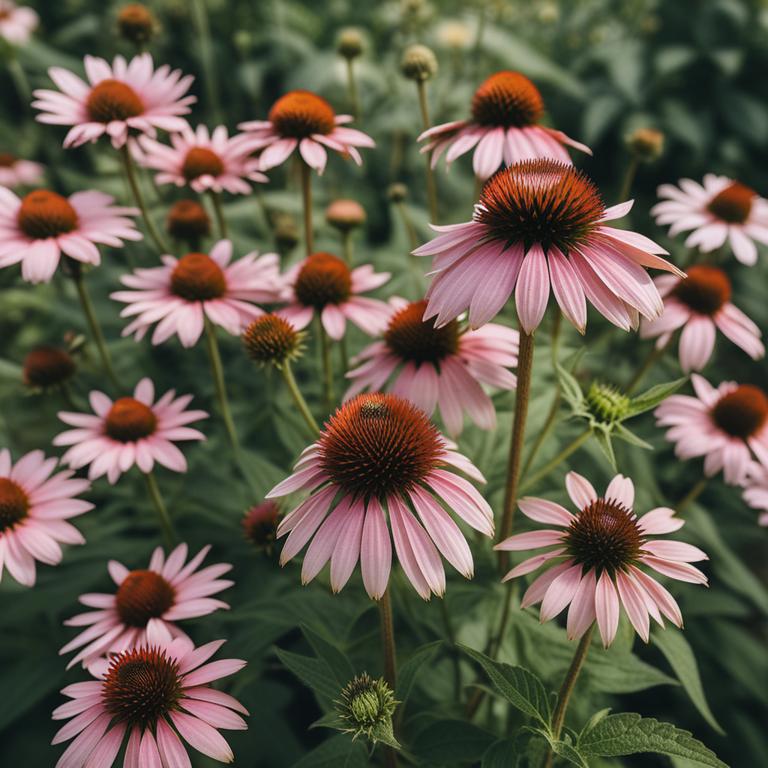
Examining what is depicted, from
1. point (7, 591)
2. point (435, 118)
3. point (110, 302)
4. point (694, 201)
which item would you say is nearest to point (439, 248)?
point (694, 201)

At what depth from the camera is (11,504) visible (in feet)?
4.68

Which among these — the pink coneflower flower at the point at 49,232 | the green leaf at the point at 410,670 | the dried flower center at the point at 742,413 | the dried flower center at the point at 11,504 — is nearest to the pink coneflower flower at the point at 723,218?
the dried flower center at the point at 742,413

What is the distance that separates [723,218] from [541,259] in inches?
47.0

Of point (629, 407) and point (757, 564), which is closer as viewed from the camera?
point (629, 407)

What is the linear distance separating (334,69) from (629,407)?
2.91 m

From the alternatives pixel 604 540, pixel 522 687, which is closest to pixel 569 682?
pixel 522 687

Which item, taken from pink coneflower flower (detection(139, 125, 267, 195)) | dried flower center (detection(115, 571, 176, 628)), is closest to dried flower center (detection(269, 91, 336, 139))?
pink coneflower flower (detection(139, 125, 267, 195))

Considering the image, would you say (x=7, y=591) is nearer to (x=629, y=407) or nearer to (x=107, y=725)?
(x=107, y=725)

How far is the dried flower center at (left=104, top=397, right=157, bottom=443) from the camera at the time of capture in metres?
1.57

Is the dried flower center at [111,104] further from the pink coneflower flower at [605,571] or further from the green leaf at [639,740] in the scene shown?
the green leaf at [639,740]

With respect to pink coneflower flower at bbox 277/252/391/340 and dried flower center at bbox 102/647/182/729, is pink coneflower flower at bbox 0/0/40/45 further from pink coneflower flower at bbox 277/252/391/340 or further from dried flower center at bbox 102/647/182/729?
dried flower center at bbox 102/647/182/729

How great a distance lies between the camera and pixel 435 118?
9.86 feet

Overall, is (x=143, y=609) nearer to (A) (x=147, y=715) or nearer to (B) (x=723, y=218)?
(A) (x=147, y=715)

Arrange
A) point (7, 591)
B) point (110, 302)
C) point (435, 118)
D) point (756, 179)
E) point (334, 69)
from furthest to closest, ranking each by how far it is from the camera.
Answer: point (756, 179) → point (334, 69) → point (435, 118) → point (110, 302) → point (7, 591)
